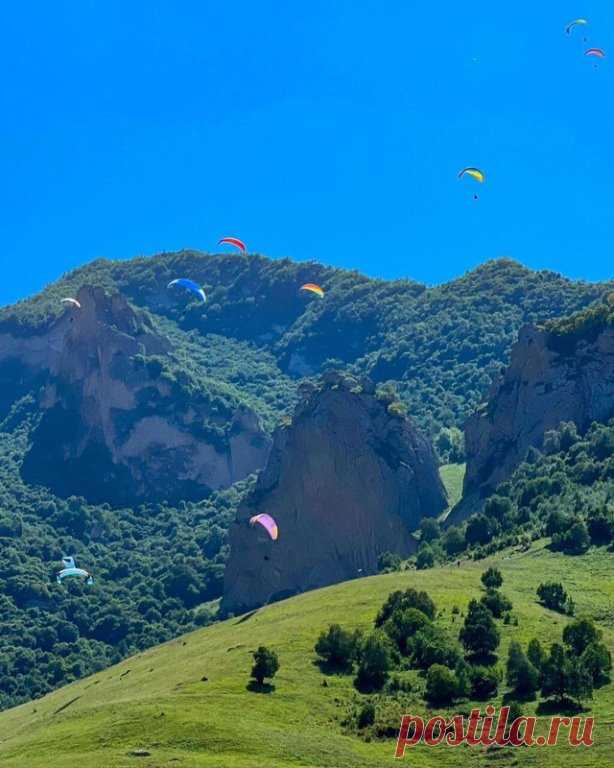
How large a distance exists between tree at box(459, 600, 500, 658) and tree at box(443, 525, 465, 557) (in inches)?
1446

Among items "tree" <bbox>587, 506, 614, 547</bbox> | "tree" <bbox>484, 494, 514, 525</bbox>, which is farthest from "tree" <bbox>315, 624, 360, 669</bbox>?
"tree" <bbox>484, 494, 514, 525</bbox>

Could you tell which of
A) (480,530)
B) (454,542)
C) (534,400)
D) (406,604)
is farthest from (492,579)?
(534,400)

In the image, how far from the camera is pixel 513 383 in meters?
150

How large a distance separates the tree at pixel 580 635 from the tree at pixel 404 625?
7.64m

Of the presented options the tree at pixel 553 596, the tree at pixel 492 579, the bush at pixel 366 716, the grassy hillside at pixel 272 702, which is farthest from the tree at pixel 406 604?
the bush at pixel 366 716

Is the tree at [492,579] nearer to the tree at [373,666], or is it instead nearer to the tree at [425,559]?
the tree at [373,666]

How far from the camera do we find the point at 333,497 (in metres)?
151

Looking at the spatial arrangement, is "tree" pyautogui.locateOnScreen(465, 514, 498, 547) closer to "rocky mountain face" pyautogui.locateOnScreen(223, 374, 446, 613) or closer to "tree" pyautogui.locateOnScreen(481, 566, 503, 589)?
"rocky mountain face" pyautogui.locateOnScreen(223, 374, 446, 613)

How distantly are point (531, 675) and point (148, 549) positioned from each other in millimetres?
110319

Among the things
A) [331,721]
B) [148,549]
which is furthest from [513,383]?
[331,721]

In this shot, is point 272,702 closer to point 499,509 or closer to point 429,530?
point 499,509

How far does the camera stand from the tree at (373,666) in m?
83.2

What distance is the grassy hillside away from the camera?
2800 inches

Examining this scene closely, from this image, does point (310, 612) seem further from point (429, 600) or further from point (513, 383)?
point (513, 383)
